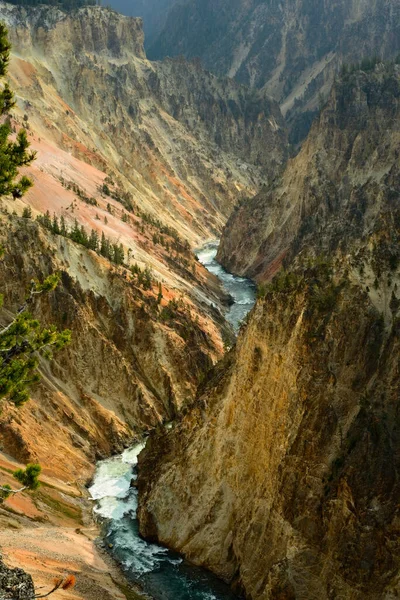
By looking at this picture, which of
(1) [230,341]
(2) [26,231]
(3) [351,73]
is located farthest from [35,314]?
(3) [351,73]

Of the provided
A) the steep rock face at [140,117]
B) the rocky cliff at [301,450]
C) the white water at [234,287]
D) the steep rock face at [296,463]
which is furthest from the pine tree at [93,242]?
the steep rock face at [140,117]

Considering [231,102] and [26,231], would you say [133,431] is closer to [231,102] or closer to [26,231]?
[26,231]

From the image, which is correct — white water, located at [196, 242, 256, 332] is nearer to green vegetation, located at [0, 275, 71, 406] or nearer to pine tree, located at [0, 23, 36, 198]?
green vegetation, located at [0, 275, 71, 406]

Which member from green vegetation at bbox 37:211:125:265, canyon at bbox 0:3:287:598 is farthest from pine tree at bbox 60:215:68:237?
canyon at bbox 0:3:287:598

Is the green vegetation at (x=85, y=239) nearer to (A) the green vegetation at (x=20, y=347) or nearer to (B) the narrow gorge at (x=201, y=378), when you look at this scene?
(B) the narrow gorge at (x=201, y=378)

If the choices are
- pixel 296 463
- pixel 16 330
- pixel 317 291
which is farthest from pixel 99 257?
pixel 16 330
